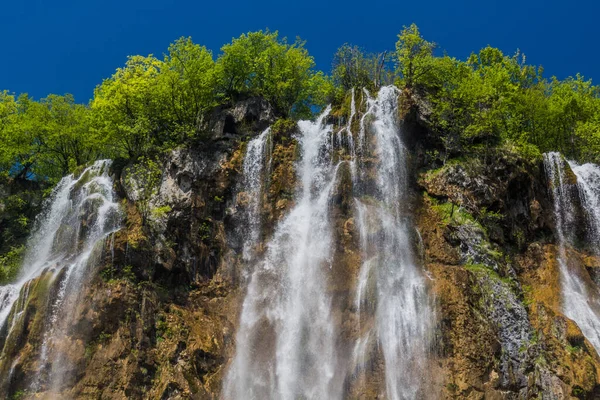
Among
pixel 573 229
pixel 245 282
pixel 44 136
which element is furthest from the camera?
pixel 44 136

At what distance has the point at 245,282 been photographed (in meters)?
22.5

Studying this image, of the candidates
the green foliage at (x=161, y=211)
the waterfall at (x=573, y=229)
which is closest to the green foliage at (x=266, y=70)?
the green foliage at (x=161, y=211)

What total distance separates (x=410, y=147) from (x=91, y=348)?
1935cm

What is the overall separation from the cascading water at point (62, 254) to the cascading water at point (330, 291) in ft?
25.2

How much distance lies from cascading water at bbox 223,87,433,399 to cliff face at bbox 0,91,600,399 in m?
0.53

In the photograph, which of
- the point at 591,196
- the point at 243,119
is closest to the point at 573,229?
the point at 591,196

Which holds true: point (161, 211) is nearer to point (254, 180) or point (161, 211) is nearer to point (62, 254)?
point (254, 180)

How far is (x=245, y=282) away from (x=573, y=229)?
58.3 feet

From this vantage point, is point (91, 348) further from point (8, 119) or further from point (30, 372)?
point (8, 119)

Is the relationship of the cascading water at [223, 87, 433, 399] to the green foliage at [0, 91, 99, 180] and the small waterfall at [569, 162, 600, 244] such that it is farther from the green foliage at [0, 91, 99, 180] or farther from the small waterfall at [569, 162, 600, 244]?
the green foliage at [0, 91, 99, 180]

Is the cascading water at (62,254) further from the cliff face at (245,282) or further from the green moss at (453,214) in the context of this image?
the green moss at (453,214)

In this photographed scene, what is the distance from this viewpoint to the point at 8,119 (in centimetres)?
3045

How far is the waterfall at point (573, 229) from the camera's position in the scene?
19.9m

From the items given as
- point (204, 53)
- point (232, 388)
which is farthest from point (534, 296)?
point (204, 53)
